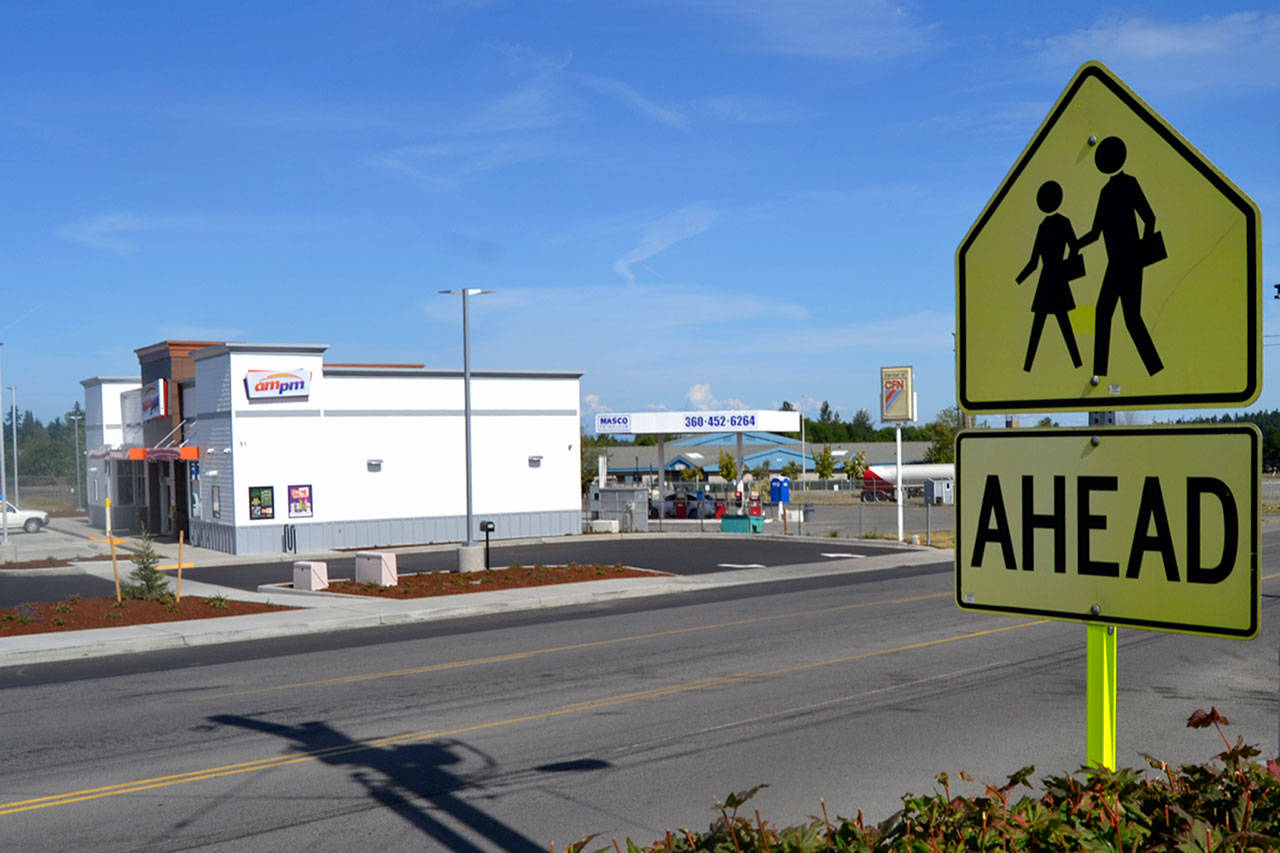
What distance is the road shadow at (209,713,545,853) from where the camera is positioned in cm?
767

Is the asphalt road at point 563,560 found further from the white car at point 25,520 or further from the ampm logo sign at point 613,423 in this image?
the white car at point 25,520

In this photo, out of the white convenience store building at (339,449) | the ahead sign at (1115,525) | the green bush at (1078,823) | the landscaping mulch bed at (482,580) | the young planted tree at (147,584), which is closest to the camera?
the ahead sign at (1115,525)

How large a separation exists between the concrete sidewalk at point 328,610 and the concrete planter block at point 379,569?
4.78 feet

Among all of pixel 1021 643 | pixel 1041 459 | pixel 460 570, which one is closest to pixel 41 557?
pixel 460 570

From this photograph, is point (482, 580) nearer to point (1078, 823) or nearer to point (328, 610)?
point (328, 610)

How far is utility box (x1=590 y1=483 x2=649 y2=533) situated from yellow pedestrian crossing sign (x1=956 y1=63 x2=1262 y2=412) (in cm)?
4097

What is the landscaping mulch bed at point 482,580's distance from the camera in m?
23.7

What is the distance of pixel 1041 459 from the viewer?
9.62 feet

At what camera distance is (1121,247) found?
2787 millimetres

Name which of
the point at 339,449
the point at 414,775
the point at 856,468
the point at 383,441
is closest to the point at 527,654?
the point at 414,775

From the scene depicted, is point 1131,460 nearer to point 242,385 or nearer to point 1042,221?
point 1042,221

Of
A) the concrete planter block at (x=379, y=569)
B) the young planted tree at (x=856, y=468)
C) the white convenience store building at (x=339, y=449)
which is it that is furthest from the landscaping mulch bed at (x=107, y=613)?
the young planted tree at (x=856, y=468)

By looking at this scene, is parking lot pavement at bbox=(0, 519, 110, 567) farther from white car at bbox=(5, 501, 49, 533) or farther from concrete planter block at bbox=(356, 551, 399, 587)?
concrete planter block at bbox=(356, 551, 399, 587)

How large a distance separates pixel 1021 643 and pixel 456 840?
10506mm
